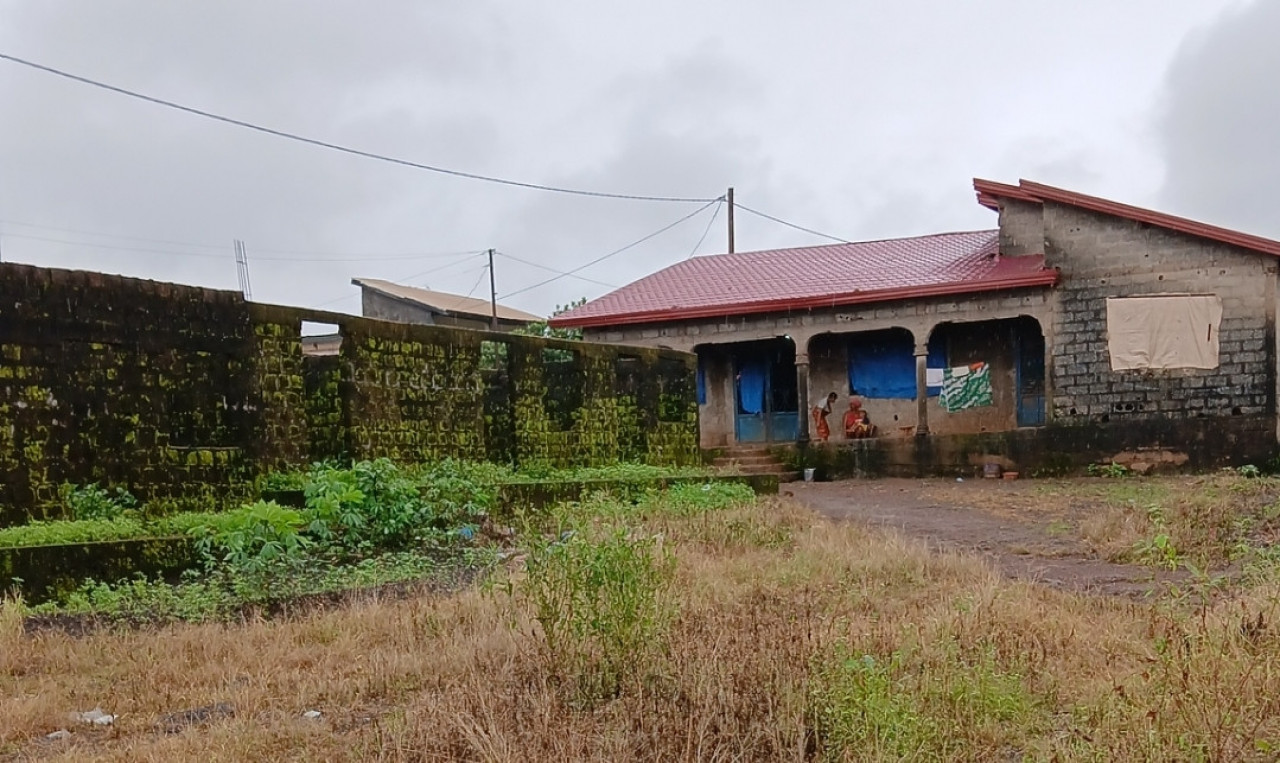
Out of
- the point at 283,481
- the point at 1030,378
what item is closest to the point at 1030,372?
the point at 1030,378

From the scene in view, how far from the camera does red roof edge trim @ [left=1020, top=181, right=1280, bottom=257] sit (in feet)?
46.4

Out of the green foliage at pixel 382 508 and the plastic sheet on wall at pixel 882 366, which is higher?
the plastic sheet on wall at pixel 882 366

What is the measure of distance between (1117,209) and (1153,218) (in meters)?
0.53

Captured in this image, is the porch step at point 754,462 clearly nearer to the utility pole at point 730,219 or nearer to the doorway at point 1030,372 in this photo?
the doorway at point 1030,372

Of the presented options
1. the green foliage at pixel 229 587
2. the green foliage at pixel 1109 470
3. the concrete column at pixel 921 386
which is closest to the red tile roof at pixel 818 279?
the concrete column at pixel 921 386

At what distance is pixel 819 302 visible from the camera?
17.0m

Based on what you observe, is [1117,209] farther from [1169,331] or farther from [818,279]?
[818,279]

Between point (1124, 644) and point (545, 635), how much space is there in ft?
8.67

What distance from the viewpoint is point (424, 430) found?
11.2 meters

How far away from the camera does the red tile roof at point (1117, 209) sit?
1417 centimetres

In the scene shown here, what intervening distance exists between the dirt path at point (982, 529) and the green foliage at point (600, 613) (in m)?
3.25

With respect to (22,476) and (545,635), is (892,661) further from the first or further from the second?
(22,476)

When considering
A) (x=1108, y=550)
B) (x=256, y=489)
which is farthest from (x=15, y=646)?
(x=1108, y=550)

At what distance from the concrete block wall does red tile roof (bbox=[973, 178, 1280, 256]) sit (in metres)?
0.20
